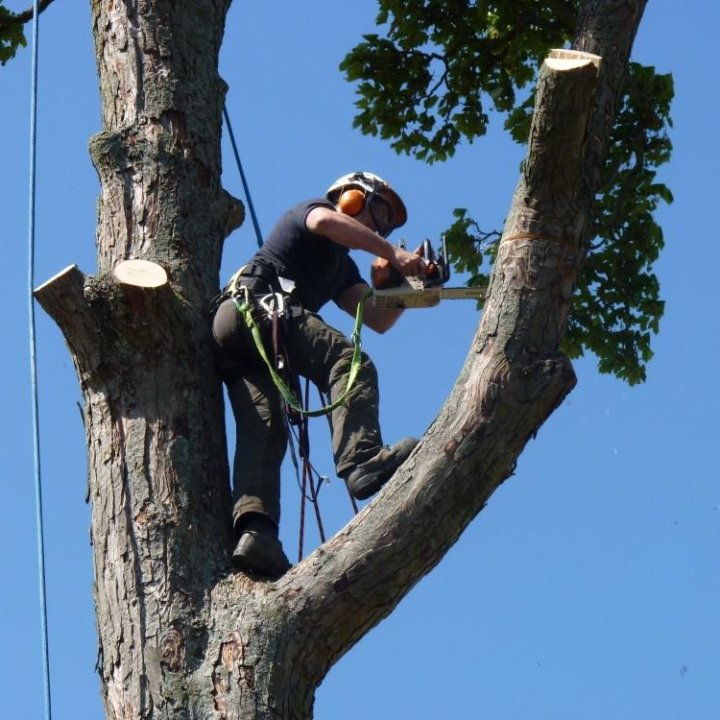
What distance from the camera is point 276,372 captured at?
4.86m

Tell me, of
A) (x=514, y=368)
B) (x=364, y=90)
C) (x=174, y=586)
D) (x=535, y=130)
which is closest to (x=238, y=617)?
(x=174, y=586)

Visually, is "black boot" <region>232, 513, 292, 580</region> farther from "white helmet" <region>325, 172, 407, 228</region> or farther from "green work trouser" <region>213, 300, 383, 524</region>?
"white helmet" <region>325, 172, 407, 228</region>

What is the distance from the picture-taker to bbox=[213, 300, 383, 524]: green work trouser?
4.62m

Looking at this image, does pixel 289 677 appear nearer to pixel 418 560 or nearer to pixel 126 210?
pixel 418 560

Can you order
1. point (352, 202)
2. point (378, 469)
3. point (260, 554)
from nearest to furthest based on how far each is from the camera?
point (260, 554) → point (378, 469) → point (352, 202)

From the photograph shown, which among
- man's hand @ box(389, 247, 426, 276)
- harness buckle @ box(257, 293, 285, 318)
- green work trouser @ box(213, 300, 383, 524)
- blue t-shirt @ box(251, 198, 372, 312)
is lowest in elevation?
green work trouser @ box(213, 300, 383, 524)

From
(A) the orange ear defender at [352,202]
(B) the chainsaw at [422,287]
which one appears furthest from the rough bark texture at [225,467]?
(A) the orange ear defender at [352,202]

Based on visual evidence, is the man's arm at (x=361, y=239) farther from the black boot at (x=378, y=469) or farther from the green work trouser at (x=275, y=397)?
the black boot at (x=378, y=469)

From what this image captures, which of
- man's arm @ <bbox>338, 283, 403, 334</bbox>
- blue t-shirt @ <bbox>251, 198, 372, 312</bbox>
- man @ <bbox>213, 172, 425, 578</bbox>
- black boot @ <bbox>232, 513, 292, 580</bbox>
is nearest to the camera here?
black boot @ <bbox>232, 513, 292, 580</bbox>

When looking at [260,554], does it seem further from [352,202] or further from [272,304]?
[352,202]

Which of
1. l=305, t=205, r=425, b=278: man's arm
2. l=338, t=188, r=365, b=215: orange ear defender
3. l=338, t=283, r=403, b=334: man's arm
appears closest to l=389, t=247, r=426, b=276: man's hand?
l=305, t=205, r=425, b=278: man's arm

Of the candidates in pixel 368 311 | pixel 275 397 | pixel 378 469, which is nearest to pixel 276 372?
pixel 275 397

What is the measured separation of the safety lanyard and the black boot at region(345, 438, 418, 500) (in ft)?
0.73

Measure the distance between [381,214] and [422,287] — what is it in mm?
623
